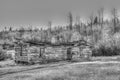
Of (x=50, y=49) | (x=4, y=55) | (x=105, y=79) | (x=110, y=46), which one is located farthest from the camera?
(x=110, y=46)

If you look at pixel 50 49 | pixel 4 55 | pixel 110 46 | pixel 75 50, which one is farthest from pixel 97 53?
pixel 4 55

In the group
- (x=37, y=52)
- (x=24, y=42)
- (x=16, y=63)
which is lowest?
(x=16, y=63)

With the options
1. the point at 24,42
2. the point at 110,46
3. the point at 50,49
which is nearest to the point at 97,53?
the point at 110,46

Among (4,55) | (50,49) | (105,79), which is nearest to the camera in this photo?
(105,79)

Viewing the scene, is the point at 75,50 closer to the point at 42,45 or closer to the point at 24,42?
the point at 42,45

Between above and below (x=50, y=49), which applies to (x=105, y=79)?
below

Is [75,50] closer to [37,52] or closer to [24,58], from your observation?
[37,52]

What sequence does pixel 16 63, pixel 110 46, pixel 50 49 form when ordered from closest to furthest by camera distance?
pixel 16 63 < pixel 50 49 < pixel 110 46

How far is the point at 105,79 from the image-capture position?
12438mm

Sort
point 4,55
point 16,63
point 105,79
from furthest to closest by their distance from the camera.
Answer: point 4,55 < point 16,63 < point 105,79

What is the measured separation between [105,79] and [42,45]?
21.7m

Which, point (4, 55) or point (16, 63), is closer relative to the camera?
point (16, 63)

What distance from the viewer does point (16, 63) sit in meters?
30.9

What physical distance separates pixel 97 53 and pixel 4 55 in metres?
26.2
